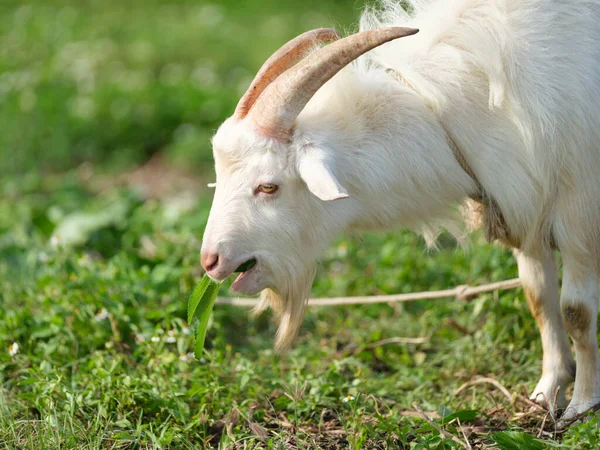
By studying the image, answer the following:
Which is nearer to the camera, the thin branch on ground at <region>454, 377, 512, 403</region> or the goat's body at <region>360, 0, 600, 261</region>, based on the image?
the goat's body at <region>360, 0, 600, 261</region>

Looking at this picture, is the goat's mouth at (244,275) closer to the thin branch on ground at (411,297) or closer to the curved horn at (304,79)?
the curved horn at (304,79)

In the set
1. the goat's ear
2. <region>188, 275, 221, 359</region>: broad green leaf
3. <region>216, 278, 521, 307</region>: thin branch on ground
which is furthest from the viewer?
<region>216, 278, 521, 307</region>: thin branch on ground

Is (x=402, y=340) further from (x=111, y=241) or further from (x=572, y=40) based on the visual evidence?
(x=111, y=241)

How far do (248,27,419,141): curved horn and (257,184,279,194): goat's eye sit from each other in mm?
188

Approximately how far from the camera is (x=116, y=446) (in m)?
3.39

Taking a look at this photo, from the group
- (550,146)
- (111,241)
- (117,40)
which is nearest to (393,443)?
(550,146)

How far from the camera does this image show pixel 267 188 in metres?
3.27

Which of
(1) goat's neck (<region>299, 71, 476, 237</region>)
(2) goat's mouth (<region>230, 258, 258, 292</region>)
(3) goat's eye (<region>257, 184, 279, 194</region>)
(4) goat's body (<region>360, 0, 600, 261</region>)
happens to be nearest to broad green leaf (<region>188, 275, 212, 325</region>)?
(2) goat's mouth (<region>230, 258, 258, 292</region>)

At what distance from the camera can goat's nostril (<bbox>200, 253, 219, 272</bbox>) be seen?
10.7 feet

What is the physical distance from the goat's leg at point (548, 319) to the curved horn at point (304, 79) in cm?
131

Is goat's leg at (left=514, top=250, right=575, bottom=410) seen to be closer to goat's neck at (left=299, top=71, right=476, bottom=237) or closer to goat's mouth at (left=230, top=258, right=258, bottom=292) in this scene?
goat's neck at (left=299, top=71, right=476, bottom=237)

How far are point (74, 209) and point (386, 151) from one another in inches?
136

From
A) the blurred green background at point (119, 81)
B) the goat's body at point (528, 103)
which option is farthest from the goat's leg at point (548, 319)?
the blurred green background at point (119, 81)

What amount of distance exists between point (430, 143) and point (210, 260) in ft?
3.20
